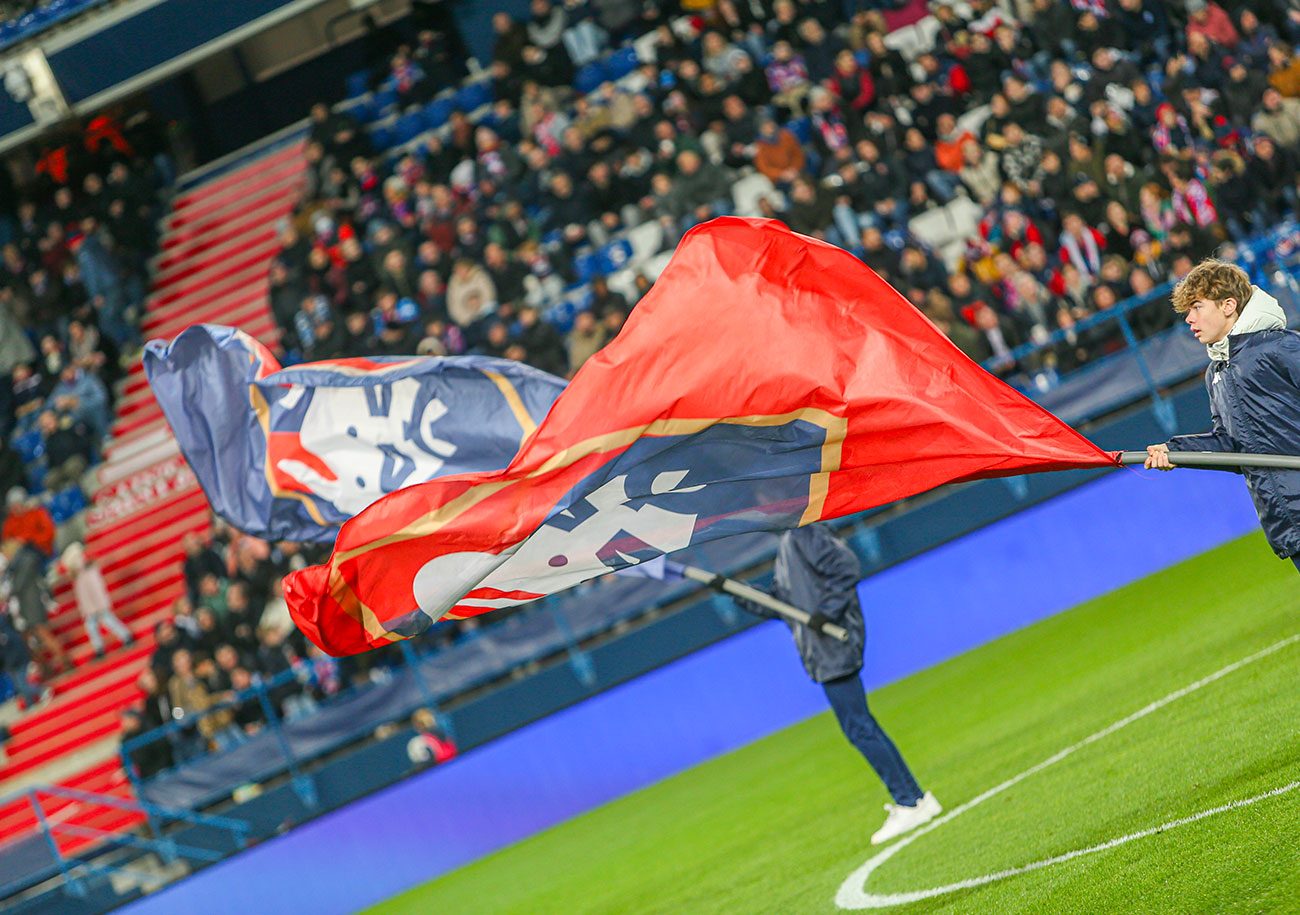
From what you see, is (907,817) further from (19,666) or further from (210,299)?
(210,299)

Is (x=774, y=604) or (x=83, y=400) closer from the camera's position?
(x=774, y=604)

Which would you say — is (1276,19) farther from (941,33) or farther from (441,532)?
(441,532)

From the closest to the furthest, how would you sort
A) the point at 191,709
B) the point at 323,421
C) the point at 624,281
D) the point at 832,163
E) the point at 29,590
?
the point at 323,421 → the point at 191,709 → the point at 832,163 → the point at 624,281 → the point at 29,590

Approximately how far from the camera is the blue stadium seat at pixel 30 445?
74.3ft

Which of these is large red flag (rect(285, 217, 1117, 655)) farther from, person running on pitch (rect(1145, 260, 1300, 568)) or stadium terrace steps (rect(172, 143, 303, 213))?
stadium terrace steps (rect(172, 143, 303, 213))

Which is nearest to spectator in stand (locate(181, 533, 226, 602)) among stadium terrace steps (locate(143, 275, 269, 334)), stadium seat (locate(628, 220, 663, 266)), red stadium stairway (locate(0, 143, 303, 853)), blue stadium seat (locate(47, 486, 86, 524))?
red stadium stairway (locate(0, 143, 303, 853))

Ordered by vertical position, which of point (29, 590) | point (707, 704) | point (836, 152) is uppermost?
point (836, 152)

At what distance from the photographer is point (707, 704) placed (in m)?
14.6

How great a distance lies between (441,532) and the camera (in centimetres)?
620

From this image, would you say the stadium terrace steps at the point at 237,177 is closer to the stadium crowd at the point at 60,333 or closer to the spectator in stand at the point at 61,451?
the stadium crowd at the point at 60,333

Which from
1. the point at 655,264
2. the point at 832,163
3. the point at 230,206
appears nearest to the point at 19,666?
the point at 230,206

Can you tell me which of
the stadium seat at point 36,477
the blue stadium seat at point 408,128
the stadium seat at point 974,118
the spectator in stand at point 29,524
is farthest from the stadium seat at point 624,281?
the stadium seat at point 36,477

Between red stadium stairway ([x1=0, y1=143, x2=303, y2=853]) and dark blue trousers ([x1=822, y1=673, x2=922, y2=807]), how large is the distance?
9.71m

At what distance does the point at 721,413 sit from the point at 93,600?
1618cm
